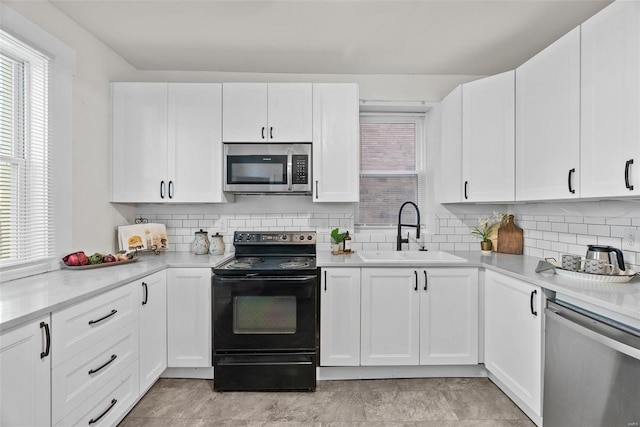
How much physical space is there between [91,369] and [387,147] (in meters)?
2.74

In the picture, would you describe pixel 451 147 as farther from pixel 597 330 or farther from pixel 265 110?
pixel 597 330

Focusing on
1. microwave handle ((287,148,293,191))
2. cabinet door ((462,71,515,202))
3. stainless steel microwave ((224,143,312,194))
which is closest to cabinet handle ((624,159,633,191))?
cabinet door ((462,71,515,202))

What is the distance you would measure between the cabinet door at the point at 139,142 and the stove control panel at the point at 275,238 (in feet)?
2.26

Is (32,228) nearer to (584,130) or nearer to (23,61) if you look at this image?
(23,61)

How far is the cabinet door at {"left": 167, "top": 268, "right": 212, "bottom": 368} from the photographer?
2.37 meters

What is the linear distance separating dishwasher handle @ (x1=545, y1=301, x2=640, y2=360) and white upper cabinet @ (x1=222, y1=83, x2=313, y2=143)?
1.96 m

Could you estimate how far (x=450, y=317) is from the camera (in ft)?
7.96

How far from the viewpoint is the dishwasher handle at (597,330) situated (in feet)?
4.24

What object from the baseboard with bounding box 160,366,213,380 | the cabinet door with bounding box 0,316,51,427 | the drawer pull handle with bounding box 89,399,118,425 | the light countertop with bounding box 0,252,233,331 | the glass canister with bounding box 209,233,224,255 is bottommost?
the baseboard with bounding box 160,366,213,380

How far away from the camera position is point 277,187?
2648 mm

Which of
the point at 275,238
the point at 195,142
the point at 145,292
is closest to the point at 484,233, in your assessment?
the point at 275,238

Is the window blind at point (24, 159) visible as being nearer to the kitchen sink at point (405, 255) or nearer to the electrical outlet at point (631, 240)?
the kitchen sink at point (405, 255)

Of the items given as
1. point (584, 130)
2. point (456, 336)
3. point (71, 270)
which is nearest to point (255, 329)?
point (71, 270)

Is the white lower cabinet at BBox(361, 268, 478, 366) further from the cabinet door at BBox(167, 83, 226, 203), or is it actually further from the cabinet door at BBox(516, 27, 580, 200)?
the cabinet door at BBox(167, 83, 226, 203)
